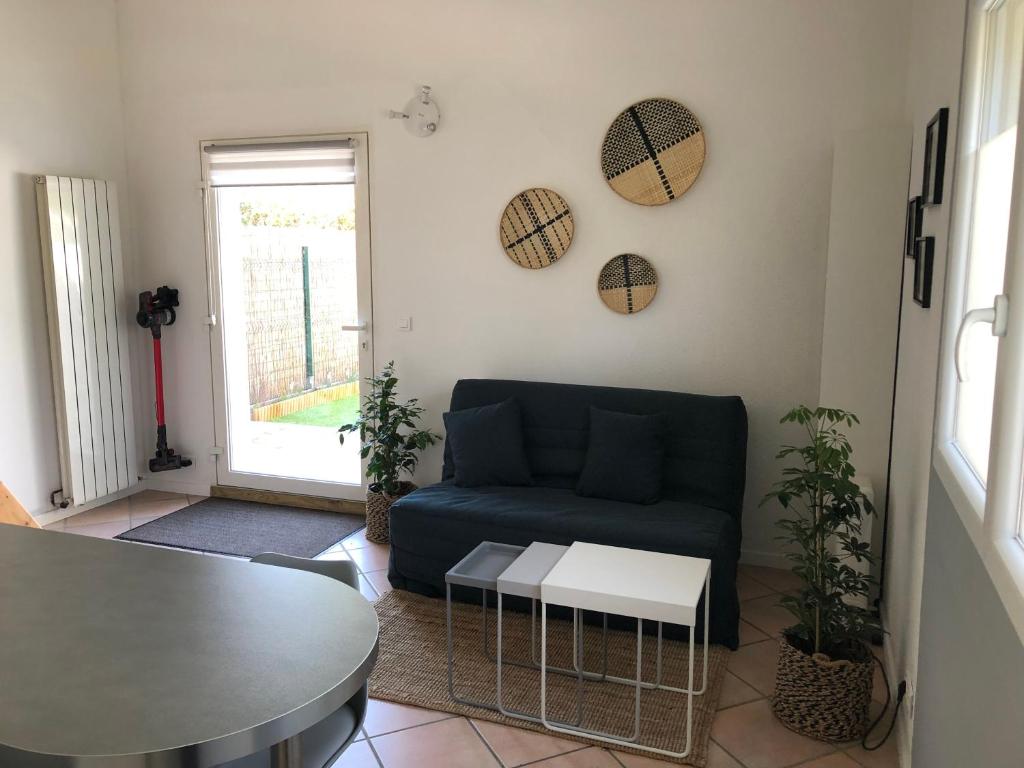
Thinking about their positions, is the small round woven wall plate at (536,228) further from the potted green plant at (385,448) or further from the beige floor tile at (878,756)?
the beige floor tile at (878,756)

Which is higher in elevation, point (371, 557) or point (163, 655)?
point (163, 655)

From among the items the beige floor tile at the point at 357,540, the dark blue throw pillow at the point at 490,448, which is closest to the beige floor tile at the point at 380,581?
the beige floor tile at the point at 357,540

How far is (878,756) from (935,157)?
188 centimetres

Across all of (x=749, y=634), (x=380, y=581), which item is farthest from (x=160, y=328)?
(x=749, y=634)

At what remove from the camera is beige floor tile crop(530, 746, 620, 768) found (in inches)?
101

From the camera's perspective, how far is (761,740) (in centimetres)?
270

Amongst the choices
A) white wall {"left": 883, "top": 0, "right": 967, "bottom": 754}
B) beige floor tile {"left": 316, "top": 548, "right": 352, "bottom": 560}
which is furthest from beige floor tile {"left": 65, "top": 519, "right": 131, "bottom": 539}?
white wall {"left": 883, "top": 0, "right": 967, "bottom": 754}

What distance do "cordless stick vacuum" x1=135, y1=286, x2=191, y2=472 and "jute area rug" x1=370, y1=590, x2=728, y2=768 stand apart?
2.34 meters

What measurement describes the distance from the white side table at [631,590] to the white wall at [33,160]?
345cm

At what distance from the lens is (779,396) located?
4023 mm

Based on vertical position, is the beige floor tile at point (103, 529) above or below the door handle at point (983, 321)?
below

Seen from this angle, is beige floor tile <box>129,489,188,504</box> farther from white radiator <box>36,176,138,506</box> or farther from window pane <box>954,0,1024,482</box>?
window pane <box>954,0,1024,482</box>

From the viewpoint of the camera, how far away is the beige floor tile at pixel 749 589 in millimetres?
3814

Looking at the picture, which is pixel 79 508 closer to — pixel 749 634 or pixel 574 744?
pixel 574 744
